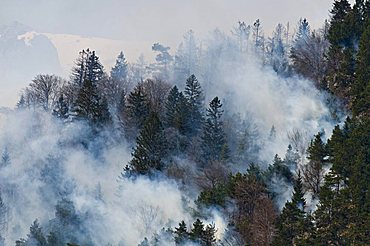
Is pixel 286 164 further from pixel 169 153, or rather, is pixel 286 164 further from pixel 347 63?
pixel 169 153

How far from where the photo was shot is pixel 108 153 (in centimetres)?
4462

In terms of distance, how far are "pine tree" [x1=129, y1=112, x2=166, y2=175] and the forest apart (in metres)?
0.09

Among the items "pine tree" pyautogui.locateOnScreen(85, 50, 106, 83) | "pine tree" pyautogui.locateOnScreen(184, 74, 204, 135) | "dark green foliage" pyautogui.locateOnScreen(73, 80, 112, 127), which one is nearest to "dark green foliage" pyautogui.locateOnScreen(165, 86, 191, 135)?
"pine tree" pyautogui.locateOnScreen(184, 74, 204, 135)

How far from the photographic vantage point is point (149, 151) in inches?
1506

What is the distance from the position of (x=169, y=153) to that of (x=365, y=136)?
59.4 feet

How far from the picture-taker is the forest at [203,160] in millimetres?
27391

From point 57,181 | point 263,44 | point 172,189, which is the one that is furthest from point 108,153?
point 263,44

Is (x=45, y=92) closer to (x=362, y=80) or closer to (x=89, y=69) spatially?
(x=89, y=69)

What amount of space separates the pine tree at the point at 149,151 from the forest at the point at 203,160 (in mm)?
94

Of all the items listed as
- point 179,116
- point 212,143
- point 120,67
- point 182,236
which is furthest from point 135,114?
point 120,67

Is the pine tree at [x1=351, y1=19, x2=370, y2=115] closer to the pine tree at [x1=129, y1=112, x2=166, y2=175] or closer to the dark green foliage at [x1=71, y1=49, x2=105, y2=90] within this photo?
the pine tree at [x1=129, y1=112, x2=166, y2=175]

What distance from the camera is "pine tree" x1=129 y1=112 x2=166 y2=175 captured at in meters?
37.8

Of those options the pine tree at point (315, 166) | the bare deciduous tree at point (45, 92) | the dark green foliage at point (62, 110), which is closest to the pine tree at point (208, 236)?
the pine tree at point (315, 166)

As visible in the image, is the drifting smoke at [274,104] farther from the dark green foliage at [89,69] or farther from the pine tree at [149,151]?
the dark green foliage at [89,69]
